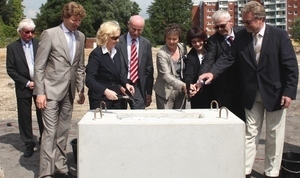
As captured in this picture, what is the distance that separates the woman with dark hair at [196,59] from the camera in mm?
4926

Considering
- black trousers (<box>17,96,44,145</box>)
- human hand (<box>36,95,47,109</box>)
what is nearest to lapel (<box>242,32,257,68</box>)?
human hand (<box>36,95,47,109</box>)

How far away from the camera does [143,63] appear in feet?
17.4

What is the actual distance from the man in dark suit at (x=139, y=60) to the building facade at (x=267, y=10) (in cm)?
9173

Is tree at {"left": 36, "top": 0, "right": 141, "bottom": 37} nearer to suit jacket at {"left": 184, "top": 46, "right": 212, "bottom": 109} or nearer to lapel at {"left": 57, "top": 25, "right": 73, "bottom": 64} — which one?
suit jacket at {"left": 184, "top": 46, "right": 212, "bottom": 109}

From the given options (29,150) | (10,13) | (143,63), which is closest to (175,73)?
(143,63)

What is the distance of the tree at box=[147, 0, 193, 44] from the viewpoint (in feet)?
238

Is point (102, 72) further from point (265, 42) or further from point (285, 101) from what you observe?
point (285, 101)

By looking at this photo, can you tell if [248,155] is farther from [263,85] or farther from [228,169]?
[228,169]

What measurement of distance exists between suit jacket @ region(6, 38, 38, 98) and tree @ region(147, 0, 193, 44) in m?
65.9

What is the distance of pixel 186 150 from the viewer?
3.32m

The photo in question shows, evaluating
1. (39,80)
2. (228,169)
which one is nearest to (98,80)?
(39,80)

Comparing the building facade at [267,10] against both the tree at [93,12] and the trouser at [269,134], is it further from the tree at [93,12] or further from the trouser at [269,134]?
the trouser at [269,134]

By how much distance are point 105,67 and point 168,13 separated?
231ft

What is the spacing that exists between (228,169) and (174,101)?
2.03 m
